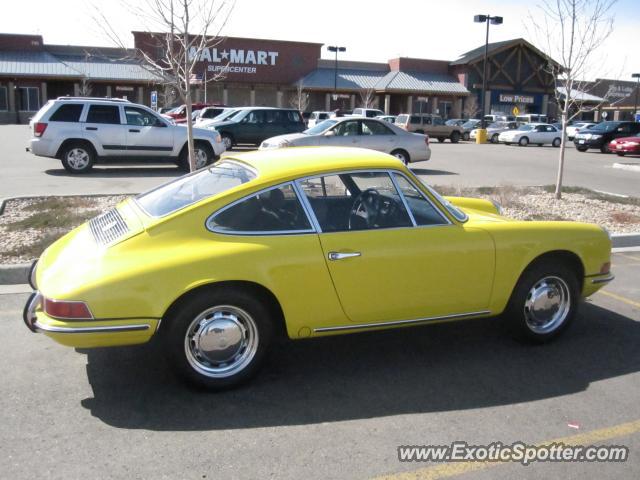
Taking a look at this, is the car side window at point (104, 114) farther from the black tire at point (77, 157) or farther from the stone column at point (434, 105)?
the stone column at point (434, 105)

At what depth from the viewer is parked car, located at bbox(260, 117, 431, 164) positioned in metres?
15.7

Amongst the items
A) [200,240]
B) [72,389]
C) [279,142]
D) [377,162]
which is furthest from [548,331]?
[279,142]

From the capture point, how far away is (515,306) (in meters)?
4.53

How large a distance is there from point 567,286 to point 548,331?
38 cm

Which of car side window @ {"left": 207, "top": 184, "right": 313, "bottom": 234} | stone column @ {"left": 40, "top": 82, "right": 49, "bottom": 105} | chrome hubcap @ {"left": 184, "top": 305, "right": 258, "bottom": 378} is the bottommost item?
chrome hubcap @ {"left": 184, "top": 305, "right": 258, "bottom": 378}

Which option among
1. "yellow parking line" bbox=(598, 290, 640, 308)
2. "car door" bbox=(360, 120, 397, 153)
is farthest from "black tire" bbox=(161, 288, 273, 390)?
"car door" bbox=(360, 120, 397, 153)

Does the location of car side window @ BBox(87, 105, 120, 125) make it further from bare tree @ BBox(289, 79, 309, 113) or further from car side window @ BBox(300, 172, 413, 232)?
bare tree @ BBox(289, 79, 309, 113)

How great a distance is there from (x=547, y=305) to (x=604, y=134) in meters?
28.7

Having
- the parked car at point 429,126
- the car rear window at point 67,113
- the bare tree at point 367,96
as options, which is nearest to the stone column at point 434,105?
the bare tree at point 367,96

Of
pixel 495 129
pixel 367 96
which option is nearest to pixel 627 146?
pixel 495 129

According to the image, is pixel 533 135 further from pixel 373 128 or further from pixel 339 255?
pixel 339 255

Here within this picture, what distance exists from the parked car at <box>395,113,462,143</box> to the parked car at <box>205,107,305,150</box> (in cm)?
1296

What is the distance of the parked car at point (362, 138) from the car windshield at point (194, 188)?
10.9m

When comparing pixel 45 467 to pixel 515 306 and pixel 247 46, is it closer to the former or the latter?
pixel 515 306
